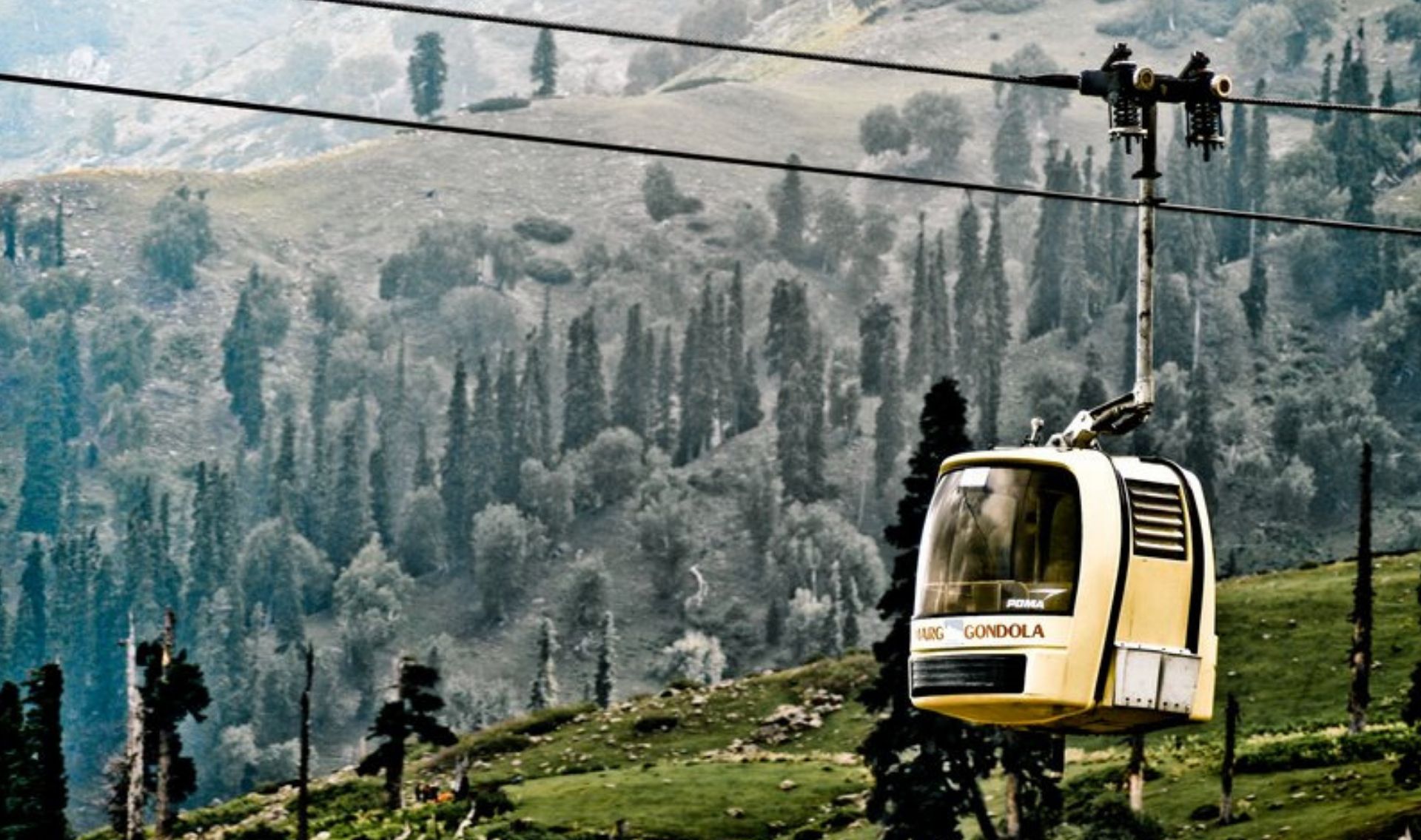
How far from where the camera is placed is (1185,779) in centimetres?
14275

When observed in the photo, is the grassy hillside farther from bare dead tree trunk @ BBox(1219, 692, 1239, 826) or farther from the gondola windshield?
the gondola windshield

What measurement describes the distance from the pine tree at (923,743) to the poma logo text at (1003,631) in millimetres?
75158

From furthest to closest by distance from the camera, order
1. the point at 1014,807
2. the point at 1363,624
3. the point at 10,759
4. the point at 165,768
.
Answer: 1. the point at 165,768
2. the point at 1363,624
3. the point at 10,759
4. the point at 1014,807

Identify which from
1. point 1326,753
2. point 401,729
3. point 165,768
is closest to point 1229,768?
point 1326,753

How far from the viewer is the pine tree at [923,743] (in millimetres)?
116062

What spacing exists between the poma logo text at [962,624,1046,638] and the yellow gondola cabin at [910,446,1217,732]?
2 centimetres

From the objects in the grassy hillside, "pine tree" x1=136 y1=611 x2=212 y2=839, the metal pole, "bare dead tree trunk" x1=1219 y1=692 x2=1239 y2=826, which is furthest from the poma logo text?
"pine tree" x1=136 y1=611 x2=212 y2=839

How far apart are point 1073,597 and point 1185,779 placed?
10637 centimetres

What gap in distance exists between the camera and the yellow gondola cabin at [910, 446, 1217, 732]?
3862 cm

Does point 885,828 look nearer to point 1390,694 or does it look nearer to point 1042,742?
point 1042,742

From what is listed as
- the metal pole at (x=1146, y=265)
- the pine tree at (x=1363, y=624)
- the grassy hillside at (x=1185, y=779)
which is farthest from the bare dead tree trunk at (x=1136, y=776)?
the metal pole at (x=1146, y=265)

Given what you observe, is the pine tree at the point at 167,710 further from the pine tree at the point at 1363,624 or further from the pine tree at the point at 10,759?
the pine tree at the point at 1363,624

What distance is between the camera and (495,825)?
154 metres

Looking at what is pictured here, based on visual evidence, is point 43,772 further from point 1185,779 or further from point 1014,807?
point 1185,779
